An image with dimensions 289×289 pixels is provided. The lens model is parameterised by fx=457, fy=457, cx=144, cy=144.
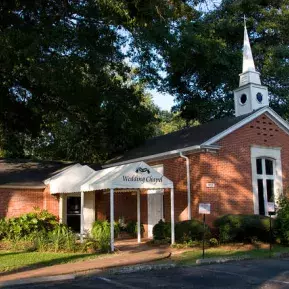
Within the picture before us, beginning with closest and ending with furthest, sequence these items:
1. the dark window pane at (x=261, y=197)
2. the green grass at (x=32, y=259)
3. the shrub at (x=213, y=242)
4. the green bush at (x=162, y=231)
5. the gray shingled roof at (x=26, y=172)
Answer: the green grass at (x=32, y=259) → the shrub at (x=213, y=242) → the green bush at (x=162, y=231) → the dark window pane at (x=261, y=197) → the gray shingled roof at (x=26, y=172)

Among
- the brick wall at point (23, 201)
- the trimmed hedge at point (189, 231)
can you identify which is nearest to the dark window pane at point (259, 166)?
the trimmed hedge at point (189, 231)

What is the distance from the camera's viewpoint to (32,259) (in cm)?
1434

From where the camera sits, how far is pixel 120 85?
926 inches

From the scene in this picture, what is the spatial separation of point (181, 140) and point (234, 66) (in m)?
9.42

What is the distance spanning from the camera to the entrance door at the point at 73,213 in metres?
23.3

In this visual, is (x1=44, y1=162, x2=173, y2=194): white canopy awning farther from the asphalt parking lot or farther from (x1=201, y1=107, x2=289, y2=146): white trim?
the asphalt parking lot


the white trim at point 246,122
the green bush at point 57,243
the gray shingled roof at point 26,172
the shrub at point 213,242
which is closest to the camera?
the green bush at point 57,243

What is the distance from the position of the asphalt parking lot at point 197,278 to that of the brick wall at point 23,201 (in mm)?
10953

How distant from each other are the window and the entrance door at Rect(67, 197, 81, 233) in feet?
29.9

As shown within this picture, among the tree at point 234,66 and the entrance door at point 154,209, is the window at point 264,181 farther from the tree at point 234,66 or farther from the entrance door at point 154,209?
the tree at point 234,66

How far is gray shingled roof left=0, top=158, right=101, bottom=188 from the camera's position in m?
22.4

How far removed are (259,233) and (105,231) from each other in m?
6.06

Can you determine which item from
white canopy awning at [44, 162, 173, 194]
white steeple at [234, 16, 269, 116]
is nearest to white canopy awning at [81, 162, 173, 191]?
white canopy awning at [44, 162, 173, 194]

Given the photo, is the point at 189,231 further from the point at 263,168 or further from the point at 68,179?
the point at 68,179
